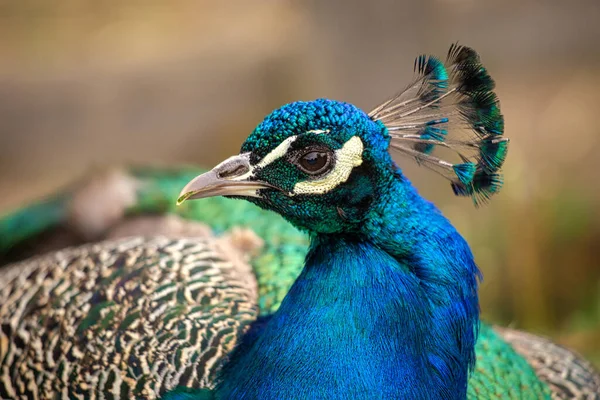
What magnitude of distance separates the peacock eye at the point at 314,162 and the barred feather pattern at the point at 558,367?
1052 mm

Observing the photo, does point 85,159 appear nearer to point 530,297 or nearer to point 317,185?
point 530,297

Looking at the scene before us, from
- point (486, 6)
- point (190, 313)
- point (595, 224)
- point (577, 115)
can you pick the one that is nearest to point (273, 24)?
point (486, 6)

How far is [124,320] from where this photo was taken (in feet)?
5.82

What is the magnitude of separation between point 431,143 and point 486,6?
233 centimetres

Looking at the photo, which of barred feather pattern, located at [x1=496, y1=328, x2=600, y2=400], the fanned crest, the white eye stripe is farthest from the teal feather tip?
barred feather pattern, located at [x1=496, y1=328, x2=600, y2=400]

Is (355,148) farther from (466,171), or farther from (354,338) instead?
(354,338)

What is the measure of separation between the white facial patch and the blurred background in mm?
1539

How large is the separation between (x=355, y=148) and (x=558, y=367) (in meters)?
1.10

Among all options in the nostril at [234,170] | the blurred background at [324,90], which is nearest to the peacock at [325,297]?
the nostril at [234,170]

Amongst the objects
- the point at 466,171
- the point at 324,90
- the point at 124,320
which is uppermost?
the point at 324,90

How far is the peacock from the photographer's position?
4.53ft

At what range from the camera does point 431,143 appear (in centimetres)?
151

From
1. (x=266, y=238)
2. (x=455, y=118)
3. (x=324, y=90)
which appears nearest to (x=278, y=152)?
(x=455, y=118)

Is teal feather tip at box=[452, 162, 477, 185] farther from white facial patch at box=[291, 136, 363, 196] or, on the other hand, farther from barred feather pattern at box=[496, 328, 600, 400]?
barred feather pattern at box=[496, 328, 600, 400]
